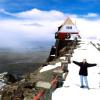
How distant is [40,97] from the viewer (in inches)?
472

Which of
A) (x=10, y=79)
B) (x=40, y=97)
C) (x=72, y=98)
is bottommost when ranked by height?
(x=10, y=79)

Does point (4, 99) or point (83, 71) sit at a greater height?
point (83, 71)

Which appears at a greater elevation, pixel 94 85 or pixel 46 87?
pixel 46 87

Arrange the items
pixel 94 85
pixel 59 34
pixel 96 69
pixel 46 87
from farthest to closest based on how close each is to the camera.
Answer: pixel 59 34 < pixel 96 69 < pixel 94 85 < pixel 46 87

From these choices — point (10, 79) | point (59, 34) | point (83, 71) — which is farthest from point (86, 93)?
point (59, 34)

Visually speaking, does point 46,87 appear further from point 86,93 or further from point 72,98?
point 86,93

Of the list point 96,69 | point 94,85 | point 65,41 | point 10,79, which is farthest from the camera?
point 65,41

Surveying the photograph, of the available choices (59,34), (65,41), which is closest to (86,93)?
(65,41)

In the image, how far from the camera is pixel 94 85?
2058 cm

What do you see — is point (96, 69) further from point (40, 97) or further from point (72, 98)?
point (40, 97)

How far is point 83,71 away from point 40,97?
731 centimetres

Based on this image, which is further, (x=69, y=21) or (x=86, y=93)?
(x=69, y=21)

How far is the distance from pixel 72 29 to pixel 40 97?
230 ft

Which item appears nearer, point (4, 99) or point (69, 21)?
point (4, 99)
